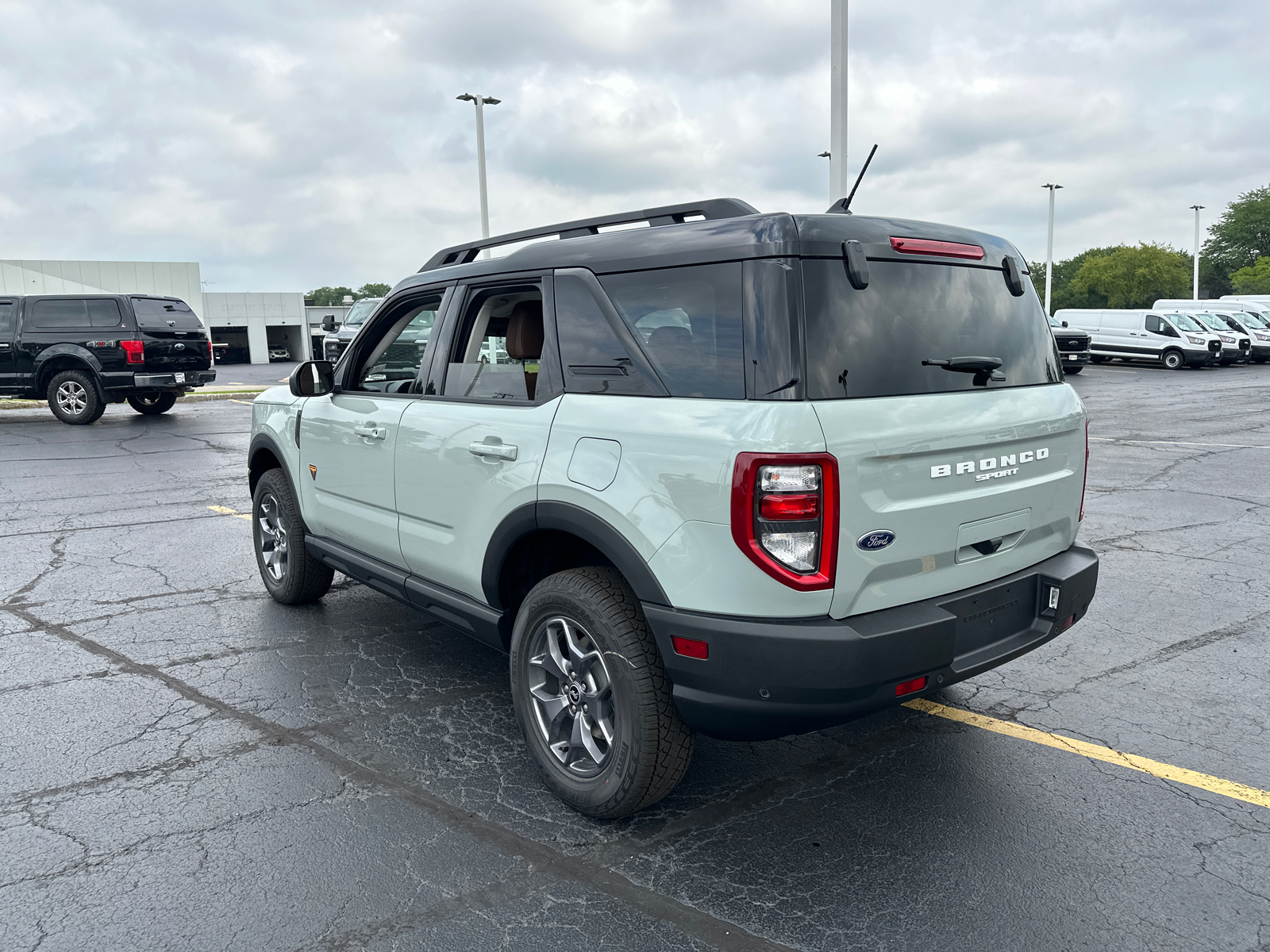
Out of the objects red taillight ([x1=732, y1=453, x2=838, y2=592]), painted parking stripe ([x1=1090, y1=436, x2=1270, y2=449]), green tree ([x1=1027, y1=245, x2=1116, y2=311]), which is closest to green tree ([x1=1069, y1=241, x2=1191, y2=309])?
green tree ([x1=1027, y1=245, x2=1116, y2=311])

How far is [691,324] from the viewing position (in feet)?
10.2

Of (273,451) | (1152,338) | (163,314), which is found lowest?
(273,451)

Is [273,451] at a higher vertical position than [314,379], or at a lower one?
lower

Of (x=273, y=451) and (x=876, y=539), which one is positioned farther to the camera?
(x=273, y=451)

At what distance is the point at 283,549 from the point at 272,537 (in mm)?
182

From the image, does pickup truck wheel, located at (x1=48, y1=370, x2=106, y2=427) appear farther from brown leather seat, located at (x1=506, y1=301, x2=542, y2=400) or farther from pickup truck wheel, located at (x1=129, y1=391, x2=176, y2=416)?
brown leather seat, located at (x1=506, y1=301, x2=542, y2=400)

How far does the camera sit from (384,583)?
455cm

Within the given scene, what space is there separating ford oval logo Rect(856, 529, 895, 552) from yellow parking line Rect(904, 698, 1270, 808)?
0.66 m

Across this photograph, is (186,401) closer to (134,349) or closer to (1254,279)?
(134,349)

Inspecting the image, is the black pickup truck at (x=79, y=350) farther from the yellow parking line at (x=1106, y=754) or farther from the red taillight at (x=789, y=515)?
the red taillight at (x=789, y=515)

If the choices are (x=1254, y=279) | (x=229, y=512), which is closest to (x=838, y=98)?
(x=229, y=512)

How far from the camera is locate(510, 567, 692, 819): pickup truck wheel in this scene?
311 centimetres

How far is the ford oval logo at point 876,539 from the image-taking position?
2846 mm

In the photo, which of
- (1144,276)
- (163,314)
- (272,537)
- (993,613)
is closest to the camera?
(993,613)
